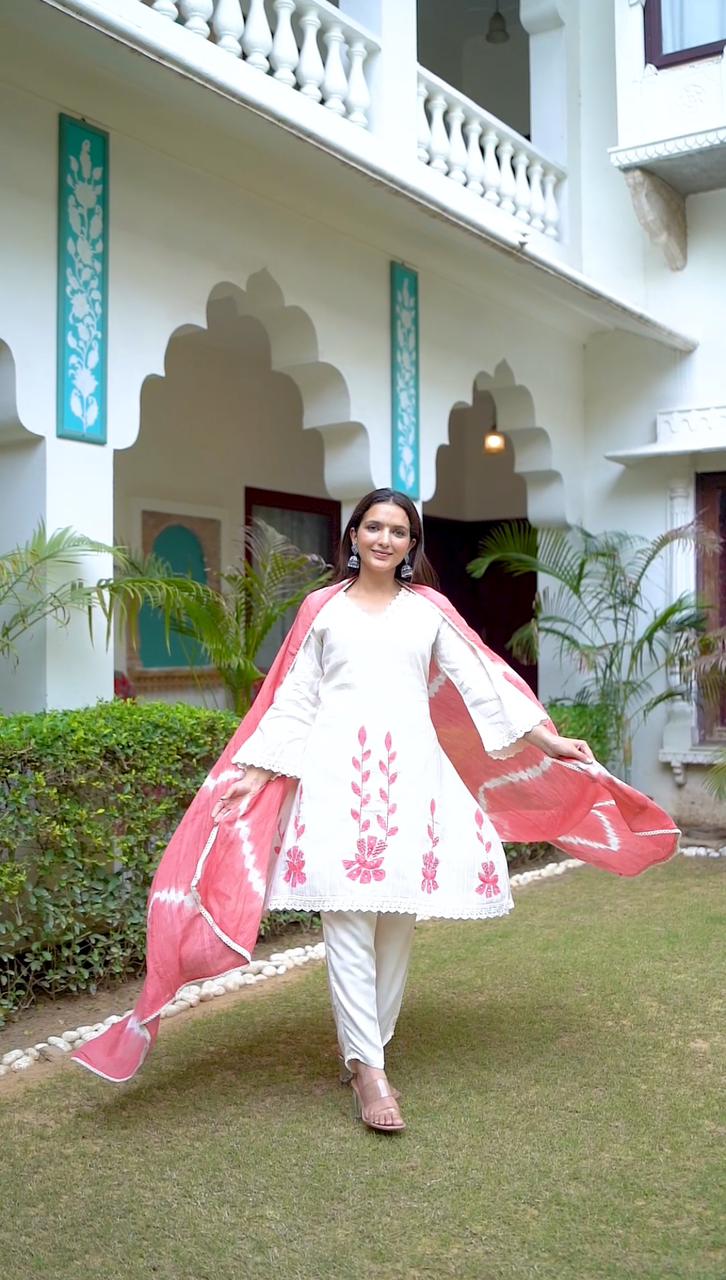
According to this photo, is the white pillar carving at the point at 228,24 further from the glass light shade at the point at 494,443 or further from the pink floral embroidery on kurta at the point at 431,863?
the glass light shade at the point at 494,443

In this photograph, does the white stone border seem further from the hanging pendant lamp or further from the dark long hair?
the hanging pendant lamp

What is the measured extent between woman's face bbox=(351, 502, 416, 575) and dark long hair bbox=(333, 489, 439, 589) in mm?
23

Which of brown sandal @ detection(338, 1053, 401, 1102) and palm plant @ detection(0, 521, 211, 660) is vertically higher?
palm plant @ detection(0, 521, 211, 660)

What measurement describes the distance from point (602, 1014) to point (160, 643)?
189 inches

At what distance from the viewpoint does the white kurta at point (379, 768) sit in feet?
10.2

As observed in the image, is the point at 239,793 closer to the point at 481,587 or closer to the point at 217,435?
the point at 217,435

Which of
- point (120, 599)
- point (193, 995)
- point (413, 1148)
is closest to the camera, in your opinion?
point (413, 1148)

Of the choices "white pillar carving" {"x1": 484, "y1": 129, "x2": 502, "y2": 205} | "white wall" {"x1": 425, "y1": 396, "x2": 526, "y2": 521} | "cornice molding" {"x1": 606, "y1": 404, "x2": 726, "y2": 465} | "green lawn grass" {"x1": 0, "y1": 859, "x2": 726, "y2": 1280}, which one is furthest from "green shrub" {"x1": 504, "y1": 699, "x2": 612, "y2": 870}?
"white wall" {"x1": 425, "y1": 396, "x2": 526, "y2": 521}

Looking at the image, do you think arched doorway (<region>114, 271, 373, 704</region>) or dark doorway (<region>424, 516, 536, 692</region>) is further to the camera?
dark doorway (<region>424, 516, 536, 692</region>)

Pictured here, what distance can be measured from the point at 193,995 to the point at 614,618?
15.3ft

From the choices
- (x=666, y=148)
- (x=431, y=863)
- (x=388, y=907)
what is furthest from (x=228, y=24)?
(x=388, y=907)

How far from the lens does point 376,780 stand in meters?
3.14

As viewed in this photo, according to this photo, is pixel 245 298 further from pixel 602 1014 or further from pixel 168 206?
pixel 602 1014

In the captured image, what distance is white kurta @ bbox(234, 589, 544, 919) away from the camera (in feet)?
10.2
